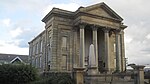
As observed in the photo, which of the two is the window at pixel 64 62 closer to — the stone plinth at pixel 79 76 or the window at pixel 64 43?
the window at pixel 64 43

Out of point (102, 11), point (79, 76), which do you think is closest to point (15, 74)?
point (79, 76)

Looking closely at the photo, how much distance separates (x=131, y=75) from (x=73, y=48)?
1858 cm

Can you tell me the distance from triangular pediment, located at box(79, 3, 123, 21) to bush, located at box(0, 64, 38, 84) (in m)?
17.2

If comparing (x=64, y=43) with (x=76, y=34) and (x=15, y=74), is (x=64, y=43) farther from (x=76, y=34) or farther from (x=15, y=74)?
(x=15, y=74)

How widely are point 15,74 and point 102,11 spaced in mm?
22172

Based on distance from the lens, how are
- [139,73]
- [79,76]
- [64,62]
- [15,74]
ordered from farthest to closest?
1. [64,62]
2. [15,74]
3. [139,73]
4. [79,76]

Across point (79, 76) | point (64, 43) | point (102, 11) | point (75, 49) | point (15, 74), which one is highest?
point (102, 11)

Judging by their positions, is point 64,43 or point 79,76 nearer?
point 79,76

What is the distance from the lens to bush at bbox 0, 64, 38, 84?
21.7m

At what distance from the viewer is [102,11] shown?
38.3 m

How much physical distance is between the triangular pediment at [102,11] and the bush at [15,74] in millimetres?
17235

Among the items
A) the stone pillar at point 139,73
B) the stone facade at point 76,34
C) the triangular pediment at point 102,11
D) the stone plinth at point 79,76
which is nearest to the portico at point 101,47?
the stone facade at point 76,34

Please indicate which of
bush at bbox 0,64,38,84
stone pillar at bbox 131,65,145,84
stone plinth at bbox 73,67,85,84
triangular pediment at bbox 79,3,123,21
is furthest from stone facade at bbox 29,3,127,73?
stone plinth at bbox 73,67,85,84

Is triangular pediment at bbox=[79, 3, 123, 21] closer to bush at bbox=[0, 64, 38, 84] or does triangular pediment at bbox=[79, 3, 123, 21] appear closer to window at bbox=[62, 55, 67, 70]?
window at bbox=[62, 55, 67, 70]
